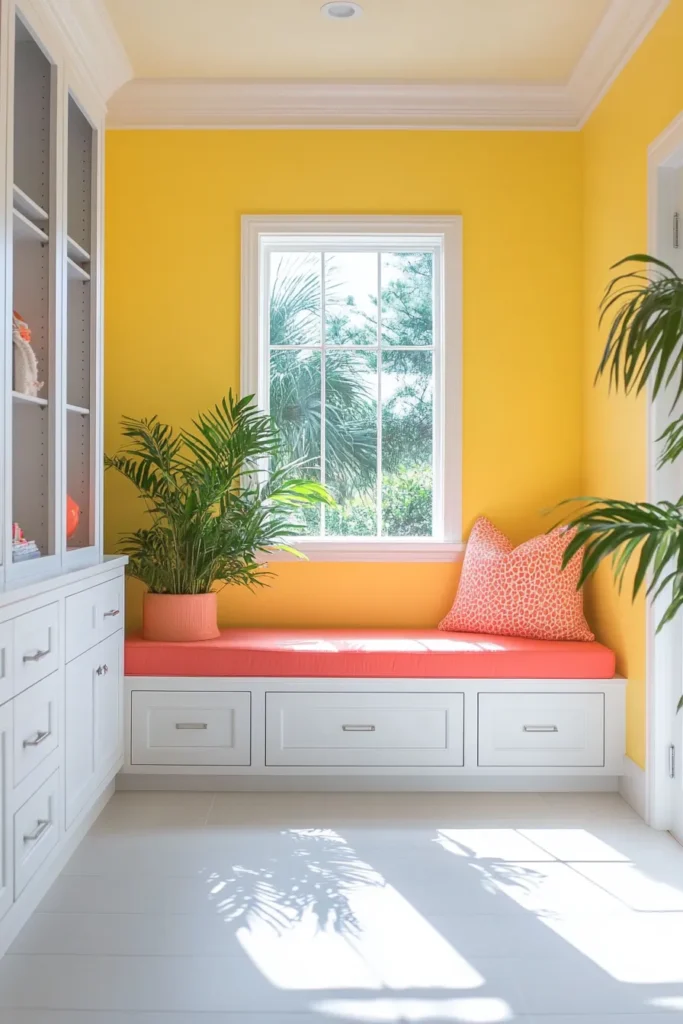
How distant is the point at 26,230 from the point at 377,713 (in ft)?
6.70

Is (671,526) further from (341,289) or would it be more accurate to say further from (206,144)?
(206,144)

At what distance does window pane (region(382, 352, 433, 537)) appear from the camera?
4.03 meters

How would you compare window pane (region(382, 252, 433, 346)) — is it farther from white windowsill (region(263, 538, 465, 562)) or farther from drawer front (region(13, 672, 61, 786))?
drawer front (region(13, 672, 61, 786))

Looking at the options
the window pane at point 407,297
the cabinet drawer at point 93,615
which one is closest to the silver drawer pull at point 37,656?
the cabinet drawer at point 93,615

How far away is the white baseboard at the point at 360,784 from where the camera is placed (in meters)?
3.39

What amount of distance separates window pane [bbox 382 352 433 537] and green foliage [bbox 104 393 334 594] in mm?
478

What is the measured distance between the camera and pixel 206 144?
3.89m

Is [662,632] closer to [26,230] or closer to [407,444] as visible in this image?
[407,444]

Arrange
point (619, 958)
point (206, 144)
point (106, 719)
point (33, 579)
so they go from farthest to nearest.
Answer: point (206, 144)
point (106, 719)
point (33, 579)
point (619, 958)

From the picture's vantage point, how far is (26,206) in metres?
2.59

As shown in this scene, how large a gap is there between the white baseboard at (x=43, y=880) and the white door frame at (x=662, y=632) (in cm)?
190

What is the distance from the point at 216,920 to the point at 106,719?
3.20 ft

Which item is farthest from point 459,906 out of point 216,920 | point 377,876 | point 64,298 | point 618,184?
point 618,184

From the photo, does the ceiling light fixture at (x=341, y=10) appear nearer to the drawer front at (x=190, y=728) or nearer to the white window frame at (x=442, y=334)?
the white window frame at (x=442, y=334)
